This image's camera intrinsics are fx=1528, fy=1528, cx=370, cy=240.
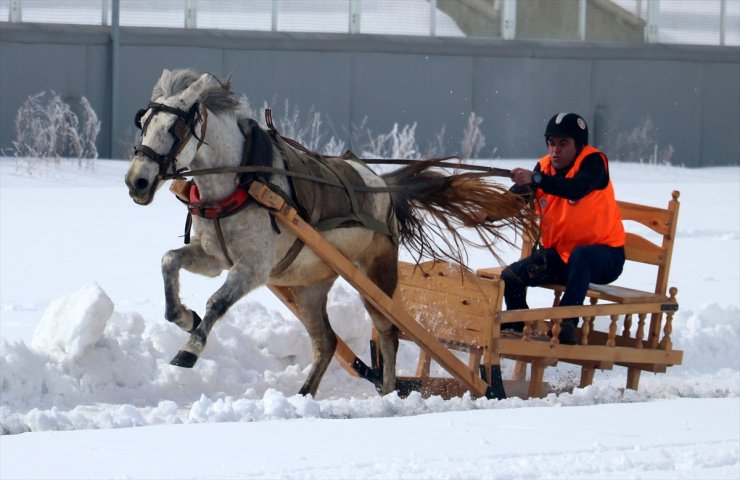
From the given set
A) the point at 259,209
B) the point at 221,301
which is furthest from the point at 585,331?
the point at 221,301

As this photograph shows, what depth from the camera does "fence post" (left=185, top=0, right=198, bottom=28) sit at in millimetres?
18203

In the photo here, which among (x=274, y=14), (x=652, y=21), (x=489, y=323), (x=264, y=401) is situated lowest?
(x=264, y=401)

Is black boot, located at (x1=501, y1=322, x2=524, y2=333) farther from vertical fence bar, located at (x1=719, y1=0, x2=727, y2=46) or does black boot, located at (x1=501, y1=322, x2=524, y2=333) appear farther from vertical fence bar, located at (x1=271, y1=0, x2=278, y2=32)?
vertical fence bar, located at (x1=719, y1=0, x2=727, y2=46)

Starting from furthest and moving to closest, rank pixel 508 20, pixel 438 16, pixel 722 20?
pixel 722 20, pixel 508 20, pixel 438 16

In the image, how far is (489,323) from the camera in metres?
7.71

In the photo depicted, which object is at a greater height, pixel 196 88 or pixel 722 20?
pixel 722 20

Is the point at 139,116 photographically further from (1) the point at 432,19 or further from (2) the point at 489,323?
(1) the point at 432,19

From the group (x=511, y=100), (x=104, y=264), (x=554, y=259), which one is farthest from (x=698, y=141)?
(x=554, y=259)

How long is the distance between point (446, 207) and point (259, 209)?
143 cm

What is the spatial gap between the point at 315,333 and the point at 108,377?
3.58 feet

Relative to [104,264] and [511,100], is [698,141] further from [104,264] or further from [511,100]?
[104,264]

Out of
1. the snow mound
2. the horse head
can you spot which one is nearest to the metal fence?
the snow mound

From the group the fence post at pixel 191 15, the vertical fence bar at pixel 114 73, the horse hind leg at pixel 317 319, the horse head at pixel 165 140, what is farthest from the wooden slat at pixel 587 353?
the fence post at pixel 191 15

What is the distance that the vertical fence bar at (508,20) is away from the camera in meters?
19.8
